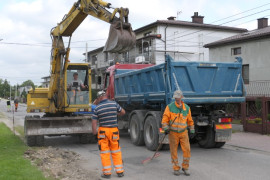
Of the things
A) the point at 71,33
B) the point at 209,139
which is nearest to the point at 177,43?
the point at 71,33

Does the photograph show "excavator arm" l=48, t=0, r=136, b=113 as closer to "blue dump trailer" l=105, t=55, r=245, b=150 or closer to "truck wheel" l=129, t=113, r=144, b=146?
"blue dump trailer" l=105, t=55, r=245, b=150

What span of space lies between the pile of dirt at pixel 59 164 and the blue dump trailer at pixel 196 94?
8.12 ft

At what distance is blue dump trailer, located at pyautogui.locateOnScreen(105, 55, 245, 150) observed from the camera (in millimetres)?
8820

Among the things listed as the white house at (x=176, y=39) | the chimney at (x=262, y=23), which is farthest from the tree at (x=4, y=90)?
the chimney at (x=262, y=23)

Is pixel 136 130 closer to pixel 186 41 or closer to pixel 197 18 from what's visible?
pixel 186 41

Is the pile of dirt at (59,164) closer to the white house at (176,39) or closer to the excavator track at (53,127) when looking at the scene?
the excavator track at (53,127)

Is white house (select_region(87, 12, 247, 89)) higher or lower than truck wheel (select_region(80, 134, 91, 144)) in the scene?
higher

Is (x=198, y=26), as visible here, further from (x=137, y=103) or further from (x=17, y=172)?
(x=17, y=172)

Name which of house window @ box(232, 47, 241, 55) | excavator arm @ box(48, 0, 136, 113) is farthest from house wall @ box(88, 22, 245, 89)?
excavator arm @ box(48, 0, 136, 113)

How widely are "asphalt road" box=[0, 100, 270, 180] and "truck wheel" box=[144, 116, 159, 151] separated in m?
0.22

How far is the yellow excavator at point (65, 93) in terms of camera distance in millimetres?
9766

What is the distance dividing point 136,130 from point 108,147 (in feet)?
14.6

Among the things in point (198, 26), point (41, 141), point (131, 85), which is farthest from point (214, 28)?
point (41, 141)

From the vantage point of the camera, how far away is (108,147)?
629 cm
